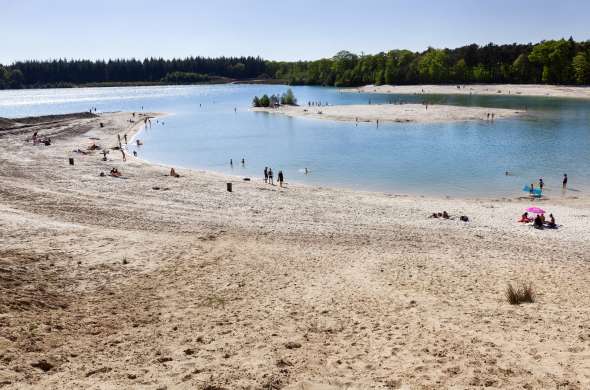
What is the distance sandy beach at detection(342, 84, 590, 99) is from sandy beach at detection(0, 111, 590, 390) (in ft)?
384

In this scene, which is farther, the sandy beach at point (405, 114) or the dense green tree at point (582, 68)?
the dense green tree at point (582, 68)

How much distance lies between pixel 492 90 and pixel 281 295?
154448mm

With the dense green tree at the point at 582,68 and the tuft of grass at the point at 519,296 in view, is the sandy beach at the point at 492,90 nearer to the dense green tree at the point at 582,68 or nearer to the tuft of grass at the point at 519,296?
the dense green tree at the point at 582,68

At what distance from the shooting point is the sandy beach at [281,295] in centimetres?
995

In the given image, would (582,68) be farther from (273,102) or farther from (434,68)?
(273,102)

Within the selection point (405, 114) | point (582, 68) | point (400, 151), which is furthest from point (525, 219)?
point (582, 68)

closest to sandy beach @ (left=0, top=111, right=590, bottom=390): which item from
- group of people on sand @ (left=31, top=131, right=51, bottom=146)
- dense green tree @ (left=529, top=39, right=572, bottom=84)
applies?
group of people on sand @ (left=31, top=131, right=51, bottom=146)

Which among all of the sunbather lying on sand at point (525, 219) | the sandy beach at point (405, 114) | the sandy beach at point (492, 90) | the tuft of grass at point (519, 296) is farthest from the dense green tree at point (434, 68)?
the tuft of grass at point (519, 296)

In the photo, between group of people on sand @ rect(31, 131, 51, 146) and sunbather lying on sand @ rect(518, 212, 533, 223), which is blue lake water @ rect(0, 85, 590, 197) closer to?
sunbather lying on sand @ rect(518, 212, 533, 223)

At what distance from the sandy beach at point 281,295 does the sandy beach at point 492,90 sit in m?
117

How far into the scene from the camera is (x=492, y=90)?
151m

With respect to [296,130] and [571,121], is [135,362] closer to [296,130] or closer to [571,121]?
[296,130]

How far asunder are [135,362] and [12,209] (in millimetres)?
18606

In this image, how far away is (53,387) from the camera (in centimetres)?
895
